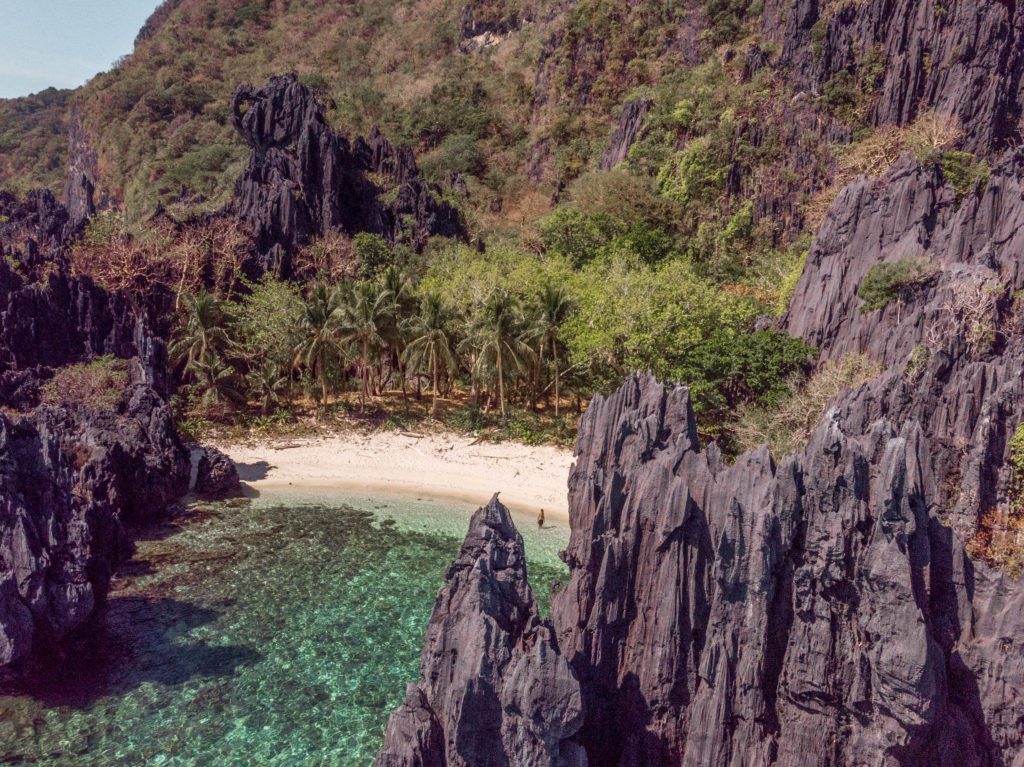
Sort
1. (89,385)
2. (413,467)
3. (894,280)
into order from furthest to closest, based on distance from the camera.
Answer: (413,467) < (89,385) < (894,280)

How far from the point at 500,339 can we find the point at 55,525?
24.7 meters

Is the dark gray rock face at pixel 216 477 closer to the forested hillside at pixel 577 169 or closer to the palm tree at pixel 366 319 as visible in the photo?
the forested hillside at pixel 577 169

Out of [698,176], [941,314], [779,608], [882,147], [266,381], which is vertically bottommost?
[779,608]

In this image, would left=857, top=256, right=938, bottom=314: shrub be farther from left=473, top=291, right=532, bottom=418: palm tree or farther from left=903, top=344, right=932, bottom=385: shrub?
left=473, top=291, right=532, bottom=418: palm tree

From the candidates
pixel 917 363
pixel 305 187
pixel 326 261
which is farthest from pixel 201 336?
pixel 917 363

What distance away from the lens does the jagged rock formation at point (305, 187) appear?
54.5 m

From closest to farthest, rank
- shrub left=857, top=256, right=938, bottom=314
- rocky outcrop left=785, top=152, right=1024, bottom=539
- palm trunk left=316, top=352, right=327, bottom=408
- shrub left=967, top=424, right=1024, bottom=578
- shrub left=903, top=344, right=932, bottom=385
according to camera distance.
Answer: shrub left=967, top=424, right=1024, bottom=578 → rocky outcrop left=785, top=152, right=1024, bottom=539 → shrub left=903, top=344, right=932, bottom=385 → shrub left=857, top=256, right=938, bottom=314 → palm trunk left=316, top=352, right=327, bottom=408

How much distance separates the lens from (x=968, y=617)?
1188 centimetres

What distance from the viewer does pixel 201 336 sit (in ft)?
130

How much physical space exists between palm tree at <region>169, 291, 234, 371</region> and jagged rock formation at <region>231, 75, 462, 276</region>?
1174 cm

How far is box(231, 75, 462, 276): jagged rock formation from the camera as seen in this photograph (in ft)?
179

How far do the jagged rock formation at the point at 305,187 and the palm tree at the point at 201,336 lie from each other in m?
11.7

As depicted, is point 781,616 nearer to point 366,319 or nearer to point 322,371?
point 366,319

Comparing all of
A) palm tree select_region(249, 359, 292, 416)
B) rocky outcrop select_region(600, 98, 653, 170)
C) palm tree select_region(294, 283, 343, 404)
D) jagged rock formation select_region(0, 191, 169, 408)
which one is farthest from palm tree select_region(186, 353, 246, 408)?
rocky outcrop select_region(600, 98, 653, 170)
